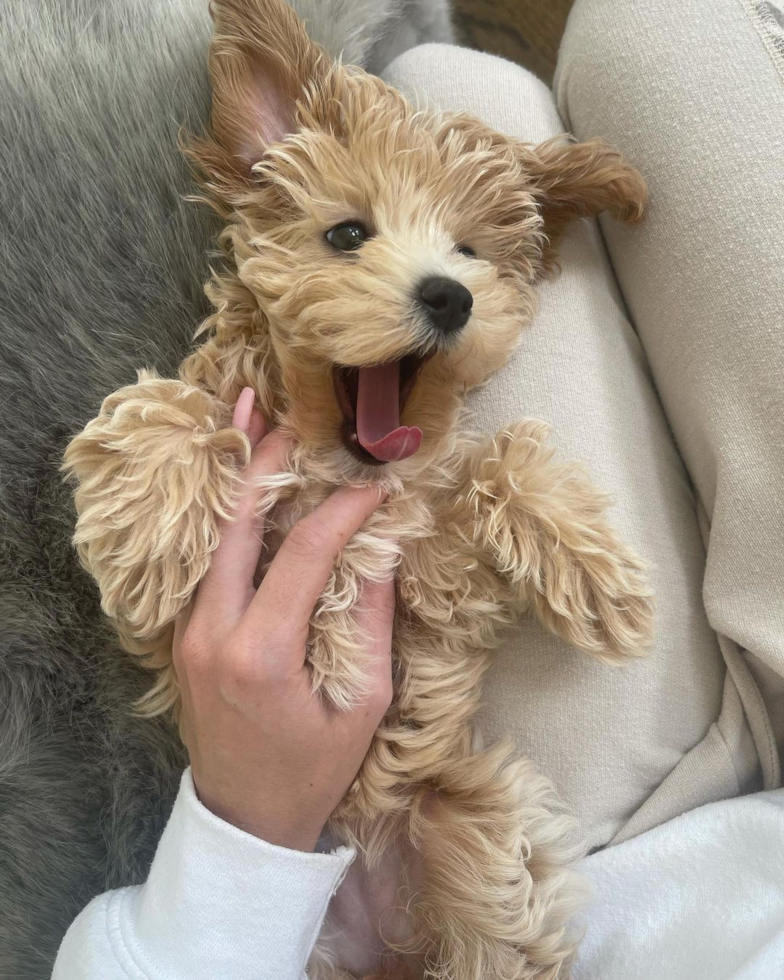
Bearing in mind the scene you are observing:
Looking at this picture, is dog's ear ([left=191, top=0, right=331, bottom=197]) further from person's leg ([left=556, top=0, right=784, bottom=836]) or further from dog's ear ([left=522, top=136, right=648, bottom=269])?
person's leg ([left=556, top=0, right=784, bottom=836])

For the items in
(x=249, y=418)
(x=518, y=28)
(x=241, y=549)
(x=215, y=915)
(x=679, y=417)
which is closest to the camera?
(x=215, y=915)

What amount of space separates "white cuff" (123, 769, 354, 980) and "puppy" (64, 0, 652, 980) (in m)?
0.21

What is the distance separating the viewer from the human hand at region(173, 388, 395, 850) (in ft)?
4.08

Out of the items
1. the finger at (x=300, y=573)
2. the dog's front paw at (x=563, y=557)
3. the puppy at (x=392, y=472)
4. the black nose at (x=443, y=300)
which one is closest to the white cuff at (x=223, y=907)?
the puppy at (x=392, y=472)

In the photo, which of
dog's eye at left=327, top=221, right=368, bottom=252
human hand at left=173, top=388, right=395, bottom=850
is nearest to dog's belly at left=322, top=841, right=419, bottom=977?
human hand at left=173, top=388, right=395, bottom=850

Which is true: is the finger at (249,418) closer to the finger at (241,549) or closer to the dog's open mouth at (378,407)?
the finger at (241,549)

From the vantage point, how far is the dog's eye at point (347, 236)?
4.54ft

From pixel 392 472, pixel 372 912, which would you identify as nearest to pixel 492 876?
pixel 372 912

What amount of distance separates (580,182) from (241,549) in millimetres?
1030

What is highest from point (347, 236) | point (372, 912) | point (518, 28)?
point (518, 28)

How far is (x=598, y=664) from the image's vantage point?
1.47 meters

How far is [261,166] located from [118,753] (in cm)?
126

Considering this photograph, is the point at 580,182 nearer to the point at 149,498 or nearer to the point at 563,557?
the point at 563,557

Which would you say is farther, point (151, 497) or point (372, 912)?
point (372, 912)
